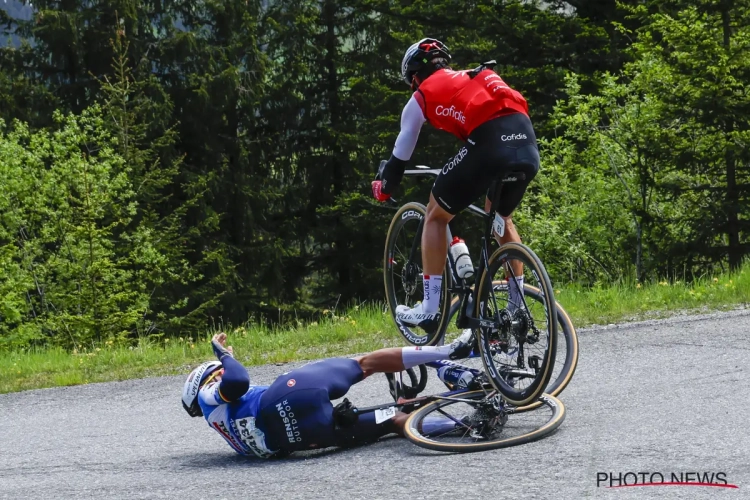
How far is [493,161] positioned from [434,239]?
34.5 inches

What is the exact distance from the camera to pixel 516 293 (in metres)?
6.06

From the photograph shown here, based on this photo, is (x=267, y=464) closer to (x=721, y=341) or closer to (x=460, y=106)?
(x=460, y=106)

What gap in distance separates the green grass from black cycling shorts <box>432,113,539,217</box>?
12.3 ft

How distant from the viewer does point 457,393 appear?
253 inches

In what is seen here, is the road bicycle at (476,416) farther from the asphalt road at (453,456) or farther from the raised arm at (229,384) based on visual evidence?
the raised arm at (229,384)

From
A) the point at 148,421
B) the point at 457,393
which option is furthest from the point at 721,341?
the point at 148,421

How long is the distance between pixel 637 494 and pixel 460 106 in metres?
2.65

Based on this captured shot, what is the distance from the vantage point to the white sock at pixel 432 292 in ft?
22.1

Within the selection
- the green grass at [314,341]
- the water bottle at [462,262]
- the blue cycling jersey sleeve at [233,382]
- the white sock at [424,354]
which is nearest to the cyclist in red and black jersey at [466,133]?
the water bottle at [462,262]

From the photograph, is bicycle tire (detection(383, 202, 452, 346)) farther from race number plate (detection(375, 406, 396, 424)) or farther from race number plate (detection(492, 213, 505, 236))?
race number plate (detection(375, 406, 396, 424))

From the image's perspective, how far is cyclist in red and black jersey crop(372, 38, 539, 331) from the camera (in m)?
6.00

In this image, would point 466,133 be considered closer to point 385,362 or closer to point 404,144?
point 404,144

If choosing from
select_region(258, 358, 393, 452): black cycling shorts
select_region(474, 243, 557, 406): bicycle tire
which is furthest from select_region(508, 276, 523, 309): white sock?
select_region(258, 358, 393, 452): black cycling shorts

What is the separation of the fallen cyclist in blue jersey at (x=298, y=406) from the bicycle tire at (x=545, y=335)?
0.92 feet
